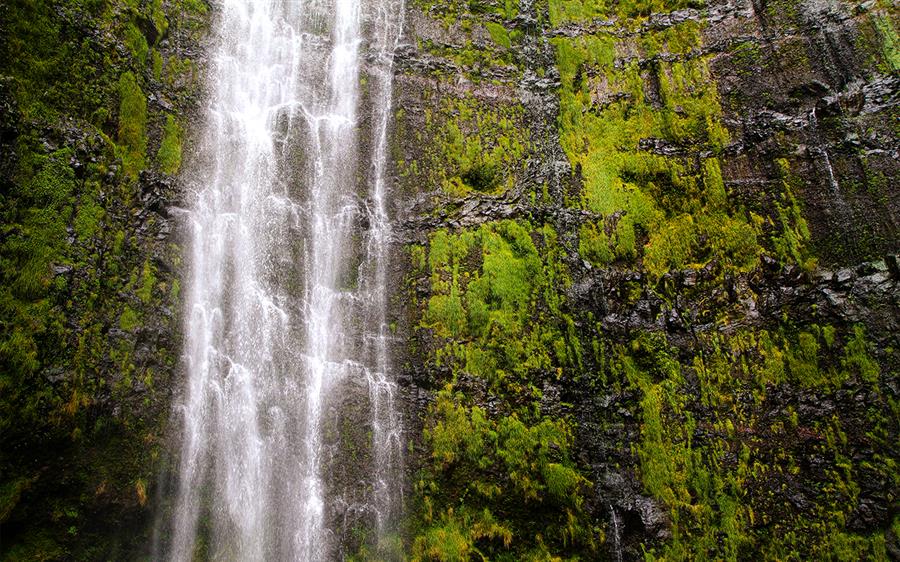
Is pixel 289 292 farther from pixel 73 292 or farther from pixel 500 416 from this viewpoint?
pixel 500 416

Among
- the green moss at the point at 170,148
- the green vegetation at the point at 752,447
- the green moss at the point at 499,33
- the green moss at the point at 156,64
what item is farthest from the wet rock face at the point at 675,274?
the green moss at the point at 156,64

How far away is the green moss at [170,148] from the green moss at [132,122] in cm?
42

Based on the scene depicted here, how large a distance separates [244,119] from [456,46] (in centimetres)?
692

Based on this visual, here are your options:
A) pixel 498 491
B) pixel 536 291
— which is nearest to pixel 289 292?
pixel 536 291

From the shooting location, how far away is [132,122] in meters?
13.5

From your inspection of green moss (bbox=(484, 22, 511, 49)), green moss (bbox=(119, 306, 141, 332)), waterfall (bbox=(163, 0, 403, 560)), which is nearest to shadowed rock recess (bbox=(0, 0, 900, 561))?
green moss (bbox=(119, 306, 141, 332))

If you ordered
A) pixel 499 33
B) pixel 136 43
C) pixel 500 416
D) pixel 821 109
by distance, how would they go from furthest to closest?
pixel 499 33
pixel 136 43
pixel 821 109
pixel 500 416

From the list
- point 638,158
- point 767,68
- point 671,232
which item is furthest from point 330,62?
point 767,68

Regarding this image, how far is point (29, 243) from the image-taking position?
1084cm

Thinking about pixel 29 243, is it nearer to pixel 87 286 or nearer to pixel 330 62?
pixel 87 286

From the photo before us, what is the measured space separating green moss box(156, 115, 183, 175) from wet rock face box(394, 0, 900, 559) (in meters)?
5.75

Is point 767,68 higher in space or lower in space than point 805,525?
higher

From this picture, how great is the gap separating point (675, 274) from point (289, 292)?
990 cm

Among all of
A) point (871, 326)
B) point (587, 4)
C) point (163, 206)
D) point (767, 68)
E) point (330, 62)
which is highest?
point (587, 4)
